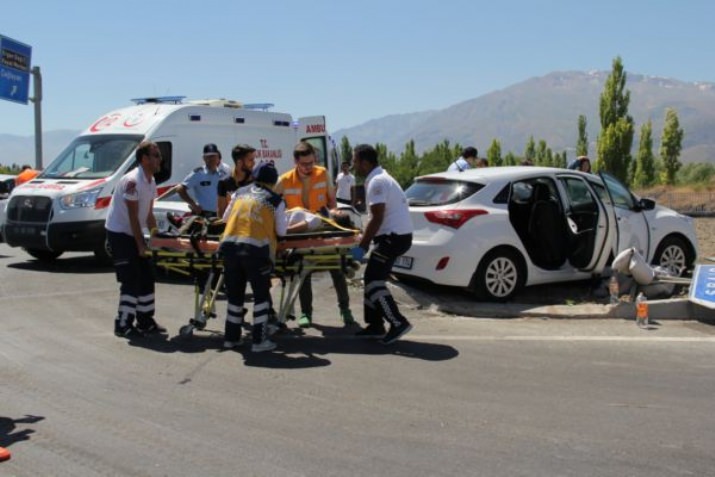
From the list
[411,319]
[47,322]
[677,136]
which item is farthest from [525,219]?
[677,136]

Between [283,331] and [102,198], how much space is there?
568cm

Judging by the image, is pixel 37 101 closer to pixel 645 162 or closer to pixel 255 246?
pixel 255 246

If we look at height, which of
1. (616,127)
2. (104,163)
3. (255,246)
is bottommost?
(255,246)

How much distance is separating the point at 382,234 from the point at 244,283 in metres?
1.36

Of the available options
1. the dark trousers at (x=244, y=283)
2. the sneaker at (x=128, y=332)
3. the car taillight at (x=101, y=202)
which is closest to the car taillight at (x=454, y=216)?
the dark trousers at (x=244, y=283)

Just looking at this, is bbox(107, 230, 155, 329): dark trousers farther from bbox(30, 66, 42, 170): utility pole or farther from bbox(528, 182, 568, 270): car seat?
bbox(30, 66, 42, 170): utility pole

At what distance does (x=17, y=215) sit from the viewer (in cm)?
1259

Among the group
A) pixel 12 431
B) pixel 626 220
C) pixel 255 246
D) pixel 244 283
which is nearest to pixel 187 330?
pixel 244 283

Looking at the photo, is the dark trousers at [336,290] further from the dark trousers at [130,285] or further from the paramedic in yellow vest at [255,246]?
the dark trousers at [130,285]

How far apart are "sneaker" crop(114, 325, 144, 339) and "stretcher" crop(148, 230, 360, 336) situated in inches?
17.0

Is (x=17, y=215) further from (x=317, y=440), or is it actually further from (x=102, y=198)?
(x=317, y=440)

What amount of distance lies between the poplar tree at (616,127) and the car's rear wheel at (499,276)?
144ft

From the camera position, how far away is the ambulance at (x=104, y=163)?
1217 centimetres

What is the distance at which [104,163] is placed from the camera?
12.6m
